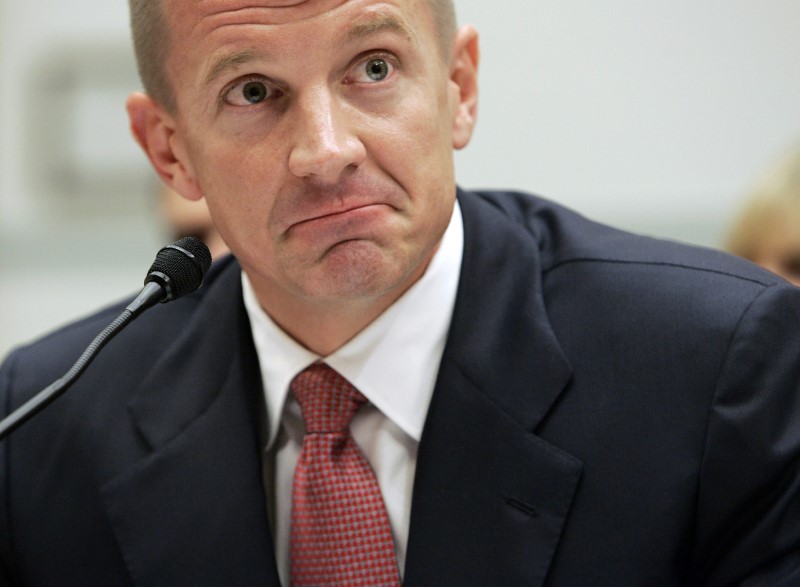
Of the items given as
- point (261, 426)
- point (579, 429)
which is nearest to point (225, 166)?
point (261, 426)


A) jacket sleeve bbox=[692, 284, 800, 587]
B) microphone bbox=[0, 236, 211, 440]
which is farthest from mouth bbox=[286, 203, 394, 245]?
jacket sleeve bbox=[692, 284, 800, 587]

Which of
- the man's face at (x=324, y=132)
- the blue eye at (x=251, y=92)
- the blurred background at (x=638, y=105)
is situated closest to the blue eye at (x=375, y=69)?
the man's face at (x=324, y=132)

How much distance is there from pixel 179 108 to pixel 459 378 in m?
0.64

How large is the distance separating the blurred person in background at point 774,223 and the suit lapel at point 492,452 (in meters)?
1.36

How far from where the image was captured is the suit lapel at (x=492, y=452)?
5.48 feet

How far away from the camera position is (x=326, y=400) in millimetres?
1842

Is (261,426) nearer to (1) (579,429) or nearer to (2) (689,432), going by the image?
(1) (579,429)

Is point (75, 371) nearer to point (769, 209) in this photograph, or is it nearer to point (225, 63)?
point (225, 63)

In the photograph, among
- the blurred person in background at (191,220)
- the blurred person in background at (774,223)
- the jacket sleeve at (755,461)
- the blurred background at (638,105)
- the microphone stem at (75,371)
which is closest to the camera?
the microphone stem at (75,371)

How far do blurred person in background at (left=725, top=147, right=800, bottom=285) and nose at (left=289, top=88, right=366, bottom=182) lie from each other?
1.71 meters

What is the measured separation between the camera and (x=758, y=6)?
4.33 m

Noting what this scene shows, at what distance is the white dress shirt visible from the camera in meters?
1.81

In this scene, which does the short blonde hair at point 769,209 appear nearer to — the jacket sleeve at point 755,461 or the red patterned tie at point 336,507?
the jacket sleeve at point 755,461

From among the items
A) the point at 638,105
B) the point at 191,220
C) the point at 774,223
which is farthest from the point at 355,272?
the point at 638,105
